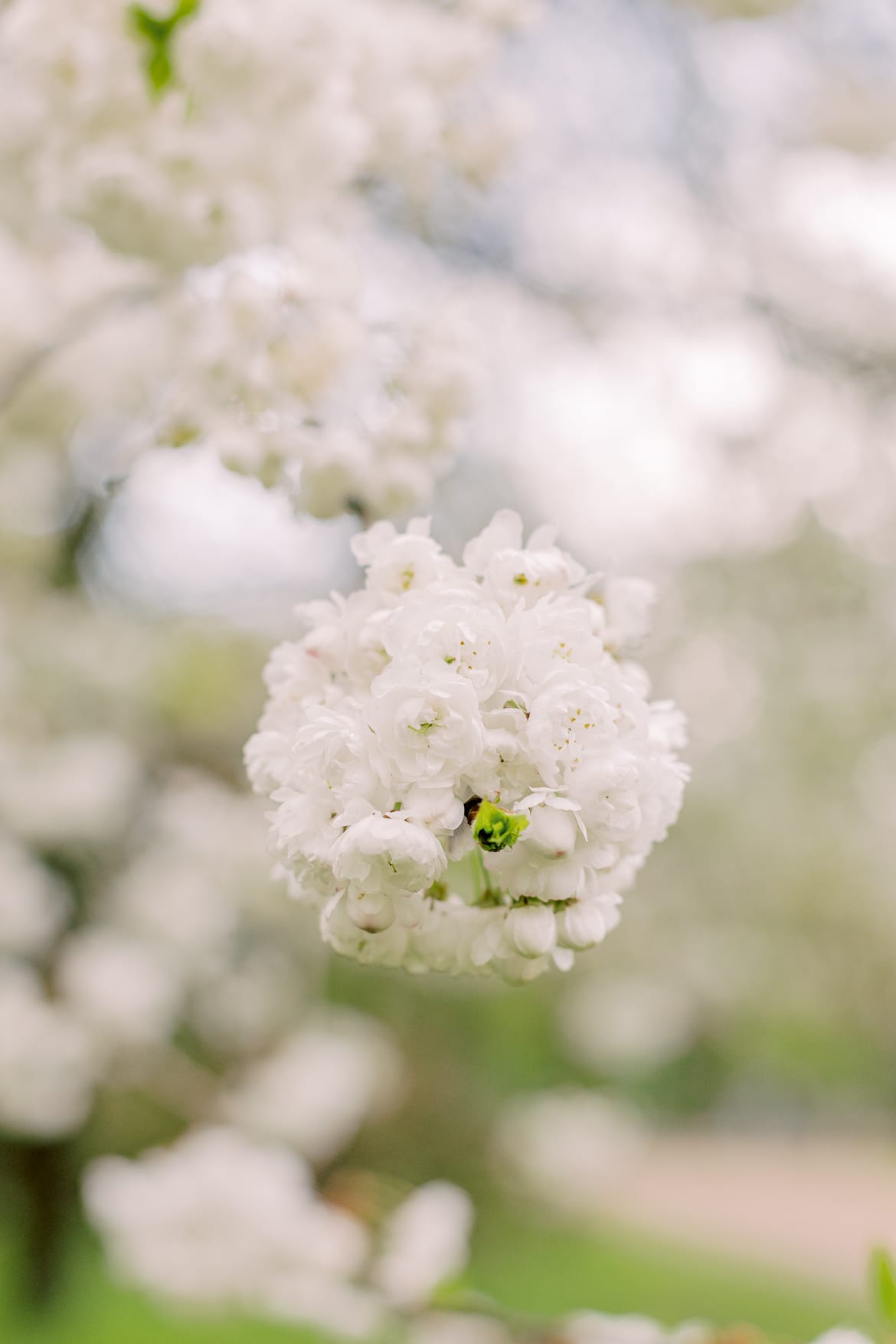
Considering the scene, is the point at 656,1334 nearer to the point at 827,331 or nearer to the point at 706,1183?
the point at 827,331

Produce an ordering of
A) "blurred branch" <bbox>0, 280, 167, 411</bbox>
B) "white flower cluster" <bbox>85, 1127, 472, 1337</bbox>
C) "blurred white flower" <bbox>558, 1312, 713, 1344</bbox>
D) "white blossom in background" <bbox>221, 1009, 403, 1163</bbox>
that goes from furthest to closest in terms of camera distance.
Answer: "white blossom in background" <bbox>221, 1009, 403, 1163</bbox>
"white flower cluster" <bbox>85, 1127, 472, 1337</bbox>
"blurred branch" <bbox>0, 280, 167, 411</bbox>
"blurred white flower" <bbox>558, 1312, 713, 1344</bbox>

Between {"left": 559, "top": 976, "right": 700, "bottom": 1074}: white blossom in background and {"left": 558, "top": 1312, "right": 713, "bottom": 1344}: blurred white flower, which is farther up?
{"left": 559, "top": 976, "right": 700, "bottom": 1074}: white blossom in background

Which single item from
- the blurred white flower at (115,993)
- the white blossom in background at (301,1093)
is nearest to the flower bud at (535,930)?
the blurred white flower at (115,993)

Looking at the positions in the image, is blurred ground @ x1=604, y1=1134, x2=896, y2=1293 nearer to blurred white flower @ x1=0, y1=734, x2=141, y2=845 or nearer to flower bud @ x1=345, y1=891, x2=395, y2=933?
blurred white flower @ x1=0, y1=734, x2=141, y2=845

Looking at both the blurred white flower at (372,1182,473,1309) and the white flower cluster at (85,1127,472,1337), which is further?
the white flower cluster at (85,1127,472,1337)

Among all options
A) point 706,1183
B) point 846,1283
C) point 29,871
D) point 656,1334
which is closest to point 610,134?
point 29,871

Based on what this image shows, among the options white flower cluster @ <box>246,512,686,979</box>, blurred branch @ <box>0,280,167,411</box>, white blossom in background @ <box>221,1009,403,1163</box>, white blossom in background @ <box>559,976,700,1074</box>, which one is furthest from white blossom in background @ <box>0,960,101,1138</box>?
white blossom in background @ <box>559,976,700,1074</box>

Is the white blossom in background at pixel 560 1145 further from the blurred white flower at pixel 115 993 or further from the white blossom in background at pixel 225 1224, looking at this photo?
the white blossom in background at pixel 225 1224
